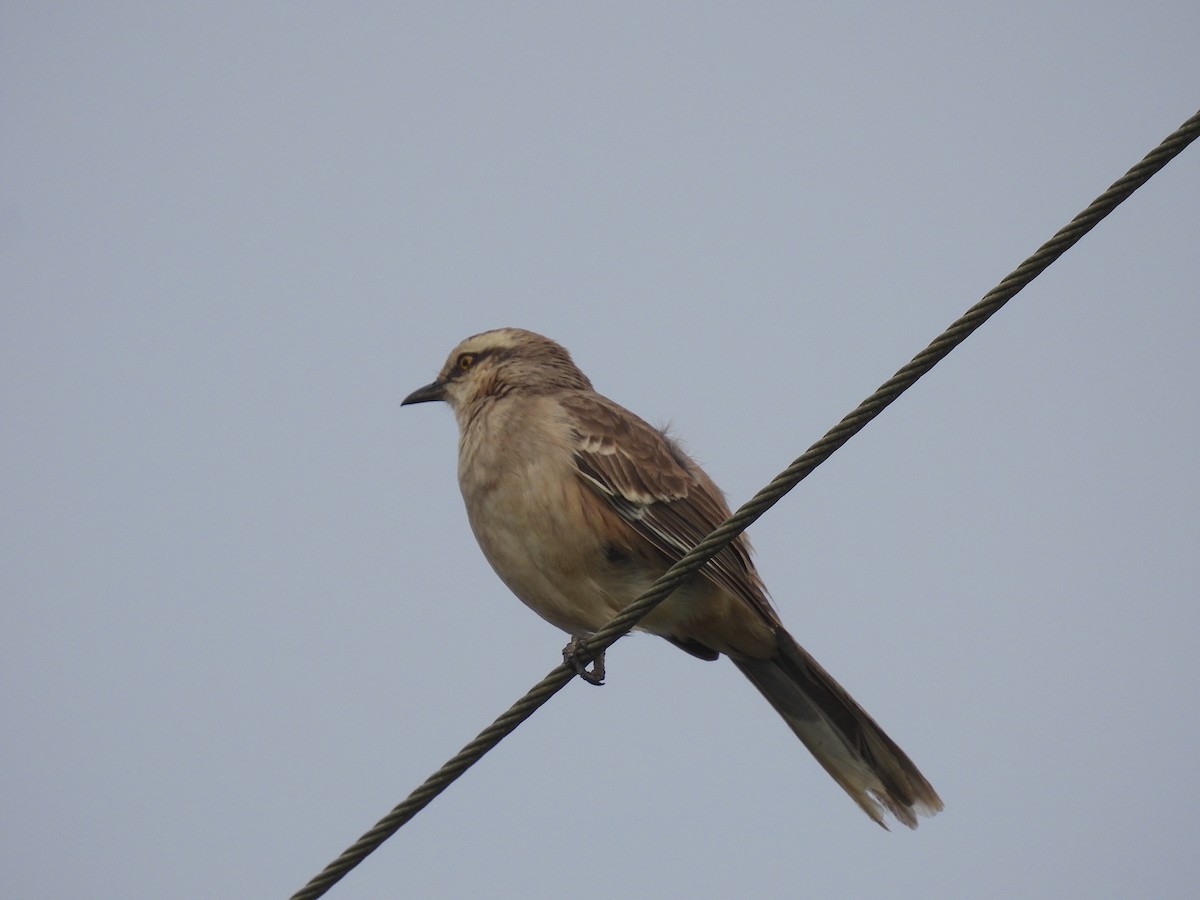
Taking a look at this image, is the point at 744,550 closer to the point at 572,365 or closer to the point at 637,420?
the point at 637,420

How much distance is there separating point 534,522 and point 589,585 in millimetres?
414

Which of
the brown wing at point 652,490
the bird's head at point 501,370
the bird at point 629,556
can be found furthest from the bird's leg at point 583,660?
the bird's head at point 501,370

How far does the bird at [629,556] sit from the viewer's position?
638cm

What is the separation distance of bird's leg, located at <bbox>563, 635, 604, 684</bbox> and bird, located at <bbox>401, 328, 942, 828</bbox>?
0.07 ft

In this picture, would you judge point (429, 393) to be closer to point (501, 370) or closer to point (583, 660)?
point (501, 370)

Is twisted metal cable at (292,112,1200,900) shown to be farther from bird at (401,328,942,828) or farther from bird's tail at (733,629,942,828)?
bird's tail at (733,629,942,828)

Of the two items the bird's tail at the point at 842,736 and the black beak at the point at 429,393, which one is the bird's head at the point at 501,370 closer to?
the black beak at the point at 429,393

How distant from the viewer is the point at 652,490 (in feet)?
22.0

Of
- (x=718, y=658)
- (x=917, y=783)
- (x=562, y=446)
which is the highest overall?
(x=562, y=446)

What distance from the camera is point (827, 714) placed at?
6.74 meters

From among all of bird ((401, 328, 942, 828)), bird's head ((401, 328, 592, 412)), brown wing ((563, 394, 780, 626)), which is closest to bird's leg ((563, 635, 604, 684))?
bird ((401, 328, 942, 828))

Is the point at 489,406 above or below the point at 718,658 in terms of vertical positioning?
above

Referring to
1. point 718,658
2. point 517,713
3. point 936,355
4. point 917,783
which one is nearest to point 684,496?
point 718,658

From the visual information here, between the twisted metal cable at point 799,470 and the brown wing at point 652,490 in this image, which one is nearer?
the twisted metal cable at point 799,470
